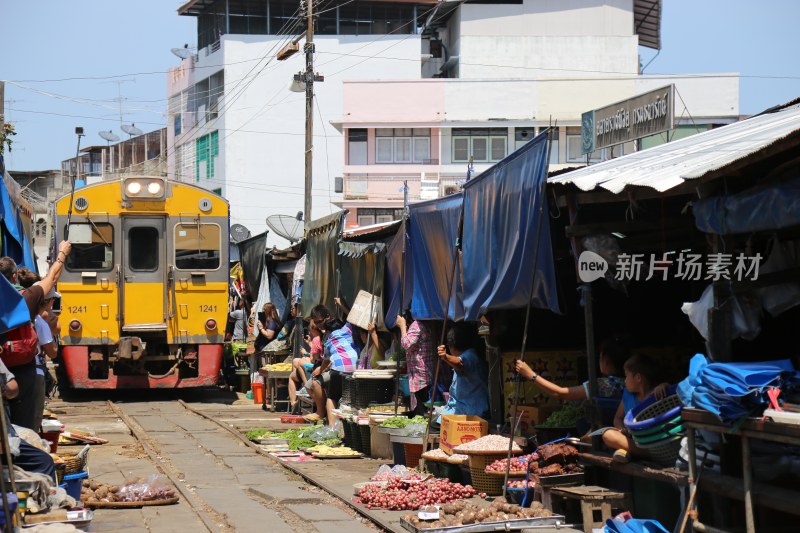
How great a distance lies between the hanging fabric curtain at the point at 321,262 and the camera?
1728cm

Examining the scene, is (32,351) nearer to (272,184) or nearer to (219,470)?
(219,470)

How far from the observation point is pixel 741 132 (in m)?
8.49

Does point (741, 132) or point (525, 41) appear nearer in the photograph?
point (741, 132)

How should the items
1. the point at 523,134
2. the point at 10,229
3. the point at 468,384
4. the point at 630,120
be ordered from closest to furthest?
the point at 10,229
the point at 468,384
the point at 630,120
the point at 523,134

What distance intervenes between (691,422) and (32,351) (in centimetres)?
508

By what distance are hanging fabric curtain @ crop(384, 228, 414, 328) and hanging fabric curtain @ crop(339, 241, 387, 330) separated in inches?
4.2

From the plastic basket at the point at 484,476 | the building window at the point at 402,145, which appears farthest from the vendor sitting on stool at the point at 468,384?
the building window at the point at 402,145

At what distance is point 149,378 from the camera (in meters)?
19.2

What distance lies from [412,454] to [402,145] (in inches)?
1322

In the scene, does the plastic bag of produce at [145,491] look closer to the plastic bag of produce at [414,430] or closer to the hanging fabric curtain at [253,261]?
the plastic bag of produce at [414,430]

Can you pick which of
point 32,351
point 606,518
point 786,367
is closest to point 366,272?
point 32,351

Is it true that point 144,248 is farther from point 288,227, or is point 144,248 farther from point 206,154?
point 206,154

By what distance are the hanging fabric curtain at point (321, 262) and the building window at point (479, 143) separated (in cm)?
2475
